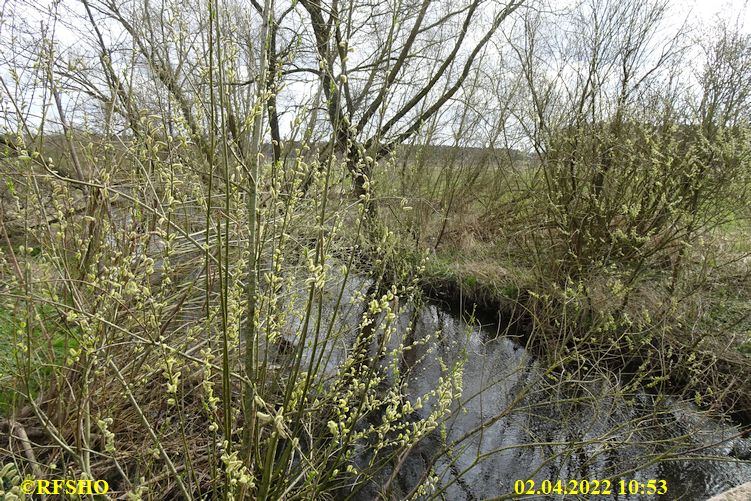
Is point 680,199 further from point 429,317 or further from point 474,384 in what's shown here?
point 429,317

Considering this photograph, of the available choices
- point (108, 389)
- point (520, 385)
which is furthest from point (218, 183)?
point (520, 385)

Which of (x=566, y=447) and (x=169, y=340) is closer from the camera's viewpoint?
(x=169, y=340)

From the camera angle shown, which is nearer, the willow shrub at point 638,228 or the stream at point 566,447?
the stream at point 566,447

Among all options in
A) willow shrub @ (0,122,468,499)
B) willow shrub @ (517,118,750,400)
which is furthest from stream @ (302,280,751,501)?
willow shrub @ (0,122,468,499)

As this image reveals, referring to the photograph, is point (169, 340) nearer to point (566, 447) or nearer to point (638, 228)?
point (566, 447)

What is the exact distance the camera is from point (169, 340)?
2619 mm

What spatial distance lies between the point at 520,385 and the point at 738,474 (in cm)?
186

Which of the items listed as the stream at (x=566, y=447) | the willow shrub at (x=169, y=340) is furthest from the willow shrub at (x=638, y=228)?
the willow shrub at (x=169, y=340)

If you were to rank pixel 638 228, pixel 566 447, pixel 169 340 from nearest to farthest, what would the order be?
1. pixel 169 340
2. pixel 566 447
3. pixel 638 228

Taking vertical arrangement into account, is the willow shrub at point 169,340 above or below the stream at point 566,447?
Result: above

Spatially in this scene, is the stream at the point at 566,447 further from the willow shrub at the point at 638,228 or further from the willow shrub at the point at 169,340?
the willow shrub at the point at 169,340

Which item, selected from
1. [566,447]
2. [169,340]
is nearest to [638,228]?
[566,447]

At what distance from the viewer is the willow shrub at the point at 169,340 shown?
135 centimetres

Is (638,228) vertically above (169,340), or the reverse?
(638,228)
